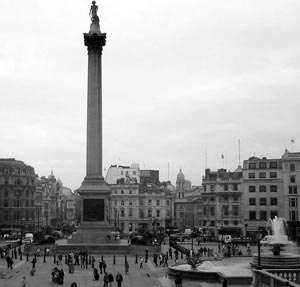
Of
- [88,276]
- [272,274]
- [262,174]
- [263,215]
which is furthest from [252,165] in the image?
[272,274]

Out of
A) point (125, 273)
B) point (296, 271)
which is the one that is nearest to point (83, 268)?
point (125, 273)

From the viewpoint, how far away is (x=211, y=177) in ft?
437

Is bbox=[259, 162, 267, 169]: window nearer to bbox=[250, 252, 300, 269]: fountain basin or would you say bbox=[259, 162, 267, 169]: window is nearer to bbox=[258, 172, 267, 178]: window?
bbox=[258, 172, 267, 178]: window

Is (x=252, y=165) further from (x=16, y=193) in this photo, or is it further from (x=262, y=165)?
Result: (x=16, y=193)

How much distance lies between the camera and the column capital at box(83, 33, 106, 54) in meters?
83.8

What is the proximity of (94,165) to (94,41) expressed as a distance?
18461 millimetres

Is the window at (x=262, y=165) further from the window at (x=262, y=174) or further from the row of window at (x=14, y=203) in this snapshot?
the row of window at (x=14, y=203)

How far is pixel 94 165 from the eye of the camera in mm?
81625

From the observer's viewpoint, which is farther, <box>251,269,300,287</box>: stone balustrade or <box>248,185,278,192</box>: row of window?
<box>248,185,278,192</box>: row of window

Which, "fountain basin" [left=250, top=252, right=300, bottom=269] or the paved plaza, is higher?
"fountain basin" [left=250, top=252, right=300, bottom=269]

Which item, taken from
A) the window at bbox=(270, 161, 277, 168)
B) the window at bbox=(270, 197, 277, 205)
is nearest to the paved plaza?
the window at bbox=(270, 197, 277, 205)

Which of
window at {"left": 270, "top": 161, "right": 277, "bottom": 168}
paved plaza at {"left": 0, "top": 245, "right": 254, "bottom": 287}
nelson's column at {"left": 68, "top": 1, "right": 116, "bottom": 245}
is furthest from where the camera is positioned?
window at {"left": 270, "top": 161, "right": 277, "bottom": 168}

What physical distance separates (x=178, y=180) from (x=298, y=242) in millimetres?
91735

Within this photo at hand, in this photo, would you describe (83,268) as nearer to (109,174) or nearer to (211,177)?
(211,177)
